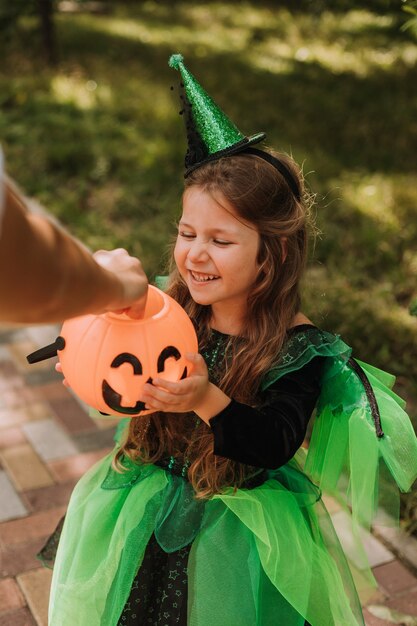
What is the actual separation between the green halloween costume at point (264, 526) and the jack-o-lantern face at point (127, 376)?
1.24 feet

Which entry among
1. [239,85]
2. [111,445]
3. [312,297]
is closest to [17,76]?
[239,85]

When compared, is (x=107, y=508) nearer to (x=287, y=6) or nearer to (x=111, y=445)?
(x=111, y=445)

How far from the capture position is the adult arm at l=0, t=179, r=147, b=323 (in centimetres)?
110

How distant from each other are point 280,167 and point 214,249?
11.0 inches

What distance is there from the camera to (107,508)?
7.14ft

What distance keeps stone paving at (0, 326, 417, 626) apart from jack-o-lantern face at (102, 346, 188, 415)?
1.10 m

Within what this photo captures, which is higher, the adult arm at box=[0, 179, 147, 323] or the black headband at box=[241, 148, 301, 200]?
the black headband at box=[241, 148, 301, 200]

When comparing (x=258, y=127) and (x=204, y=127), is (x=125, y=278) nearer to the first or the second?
(x=204, y=127)

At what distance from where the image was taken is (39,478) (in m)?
3.15

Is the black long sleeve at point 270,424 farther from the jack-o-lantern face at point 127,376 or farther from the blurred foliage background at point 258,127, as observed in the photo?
the blurred foliage background at point 258,127

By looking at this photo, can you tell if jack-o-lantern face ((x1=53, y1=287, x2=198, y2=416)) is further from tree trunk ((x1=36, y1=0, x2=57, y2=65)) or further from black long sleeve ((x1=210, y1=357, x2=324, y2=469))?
tree trunk ((x1=36, y1=0, x2=57, y2=65))

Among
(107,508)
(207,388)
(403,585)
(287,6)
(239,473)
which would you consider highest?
(287,6)

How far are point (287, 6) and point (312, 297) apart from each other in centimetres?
987

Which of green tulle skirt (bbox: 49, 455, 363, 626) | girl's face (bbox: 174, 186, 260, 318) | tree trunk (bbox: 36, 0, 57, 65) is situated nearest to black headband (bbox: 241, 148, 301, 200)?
girl's face (bbox: 174, 186, 260, 318)
